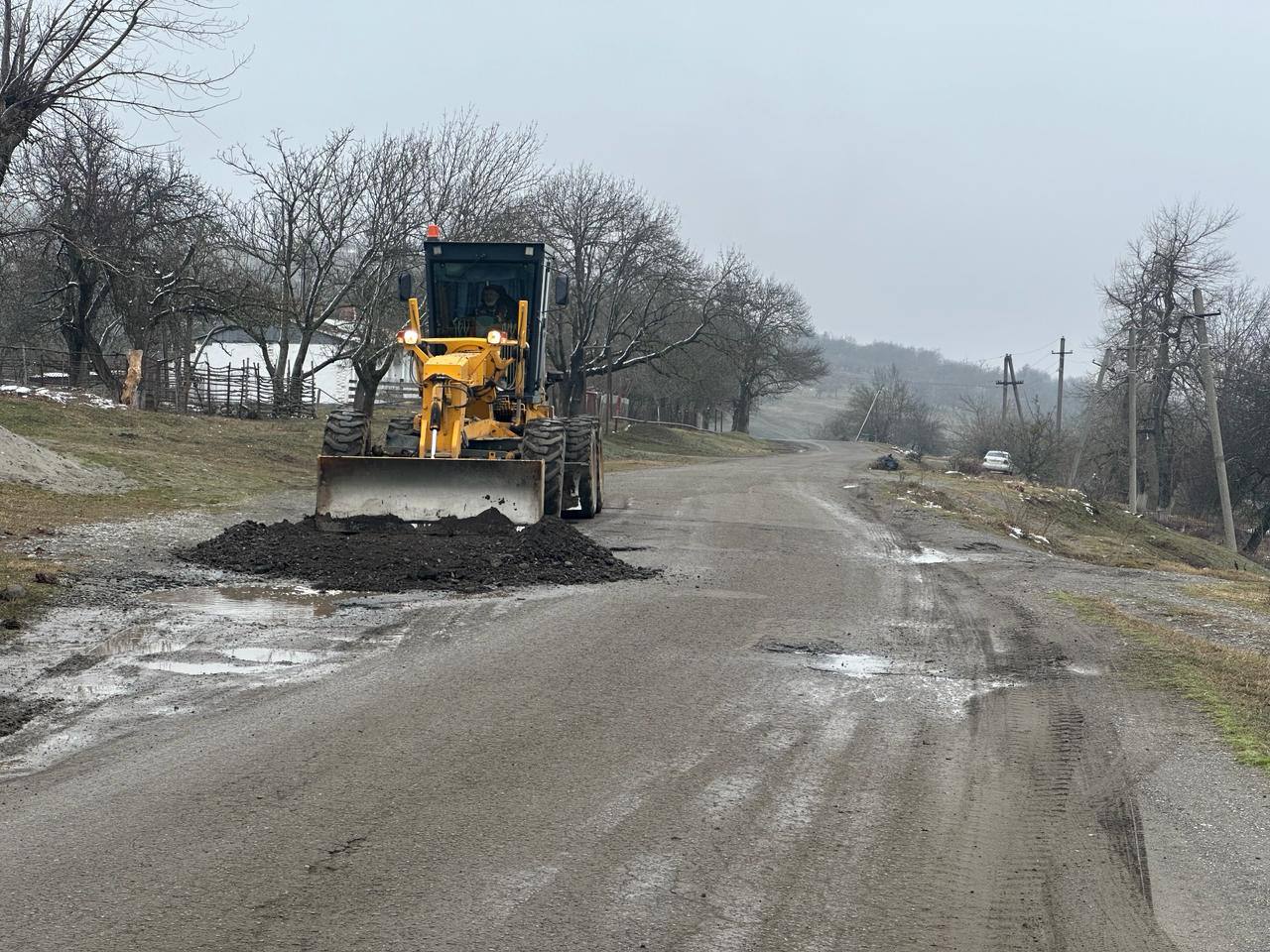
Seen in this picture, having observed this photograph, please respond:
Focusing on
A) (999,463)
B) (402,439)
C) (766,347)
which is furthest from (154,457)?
(766,347)

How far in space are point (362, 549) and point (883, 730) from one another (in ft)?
21.6

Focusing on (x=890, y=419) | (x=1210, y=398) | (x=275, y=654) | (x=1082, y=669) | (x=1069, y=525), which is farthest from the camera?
(x=890, y=419)

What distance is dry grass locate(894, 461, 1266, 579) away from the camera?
2038cm

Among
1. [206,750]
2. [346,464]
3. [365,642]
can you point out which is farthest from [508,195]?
[206,750]

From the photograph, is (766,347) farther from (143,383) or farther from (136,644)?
(136,644)

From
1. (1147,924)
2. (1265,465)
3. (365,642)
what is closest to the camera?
(1147,924)

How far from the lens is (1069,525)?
29.1 metres

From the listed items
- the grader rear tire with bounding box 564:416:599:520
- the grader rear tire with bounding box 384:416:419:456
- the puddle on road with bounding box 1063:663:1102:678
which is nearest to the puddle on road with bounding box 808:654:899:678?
the puddle on road with bounding box 1063:663:1102:678

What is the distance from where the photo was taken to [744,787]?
554cm

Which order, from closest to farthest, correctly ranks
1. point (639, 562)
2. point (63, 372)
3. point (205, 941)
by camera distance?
1. point (205, 941)
2. point (639, 562)
3. point (63, 372)

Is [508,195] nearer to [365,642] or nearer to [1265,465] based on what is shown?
[1265,465]

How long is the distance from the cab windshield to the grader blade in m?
3.54

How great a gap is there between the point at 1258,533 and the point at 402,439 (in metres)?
43.0

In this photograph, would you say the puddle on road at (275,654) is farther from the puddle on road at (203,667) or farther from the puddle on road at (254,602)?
the puddle on road at (254,602)
